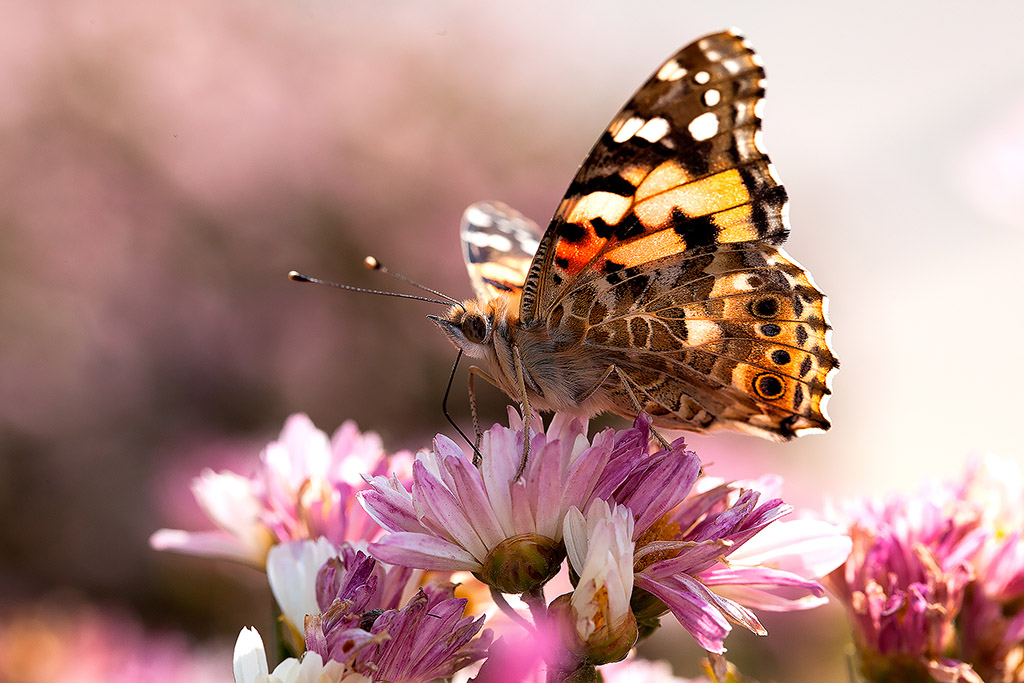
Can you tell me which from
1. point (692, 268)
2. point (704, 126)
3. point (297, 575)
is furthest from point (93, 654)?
point (704, 126)

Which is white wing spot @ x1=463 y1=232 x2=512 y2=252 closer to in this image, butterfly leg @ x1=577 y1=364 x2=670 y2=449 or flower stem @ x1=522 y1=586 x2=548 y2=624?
butterfly leg @ x1=577 y1=364 x2=670 y2=449

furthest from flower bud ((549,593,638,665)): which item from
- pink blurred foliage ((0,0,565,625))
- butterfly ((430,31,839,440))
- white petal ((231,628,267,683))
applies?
pink blurred foliage ((0,0,565,625))

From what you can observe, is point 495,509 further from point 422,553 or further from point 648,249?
point 648,249

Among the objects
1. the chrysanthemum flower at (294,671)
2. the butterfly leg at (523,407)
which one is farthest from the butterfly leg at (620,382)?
the chrysanthemum flower at (294,671)

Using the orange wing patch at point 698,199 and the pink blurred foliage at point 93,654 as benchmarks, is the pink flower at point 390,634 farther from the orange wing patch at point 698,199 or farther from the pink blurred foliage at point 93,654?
the pink blurred foliage at point 93,654

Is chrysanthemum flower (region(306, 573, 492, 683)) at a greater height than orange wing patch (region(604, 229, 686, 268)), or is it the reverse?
orange wing patch (region(604, 229, 686, 268))

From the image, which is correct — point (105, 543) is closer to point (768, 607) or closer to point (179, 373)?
point (179, 373)

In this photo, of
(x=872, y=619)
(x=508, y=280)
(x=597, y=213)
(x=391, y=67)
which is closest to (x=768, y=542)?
(x=872, y=619)
